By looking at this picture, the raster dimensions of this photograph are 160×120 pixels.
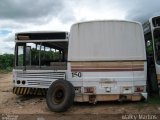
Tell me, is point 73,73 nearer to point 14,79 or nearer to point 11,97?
point 14,79

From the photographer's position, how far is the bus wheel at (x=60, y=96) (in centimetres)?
1233

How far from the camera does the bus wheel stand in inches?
485

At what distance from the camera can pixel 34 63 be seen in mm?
15125

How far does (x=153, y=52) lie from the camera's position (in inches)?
528

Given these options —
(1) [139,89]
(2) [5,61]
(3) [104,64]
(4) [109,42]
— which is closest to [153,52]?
(1) [139,89]

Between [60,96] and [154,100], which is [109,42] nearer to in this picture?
[60,96]

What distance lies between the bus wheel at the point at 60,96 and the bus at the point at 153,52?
119 inches

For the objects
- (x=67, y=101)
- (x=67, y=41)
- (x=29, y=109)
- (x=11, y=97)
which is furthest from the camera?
(x=11, y=97)

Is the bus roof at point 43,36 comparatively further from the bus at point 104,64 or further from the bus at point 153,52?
the bus at point 153,52

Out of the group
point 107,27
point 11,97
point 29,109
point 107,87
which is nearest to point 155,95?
point 107,87

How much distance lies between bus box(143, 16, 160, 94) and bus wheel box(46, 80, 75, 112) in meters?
3.03

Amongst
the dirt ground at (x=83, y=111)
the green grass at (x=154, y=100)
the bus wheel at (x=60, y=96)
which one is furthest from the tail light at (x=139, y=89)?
the bus wheel at (x=60, y=96)

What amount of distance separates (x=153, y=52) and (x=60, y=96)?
3587 mm

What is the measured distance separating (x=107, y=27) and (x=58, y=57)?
3.57m
